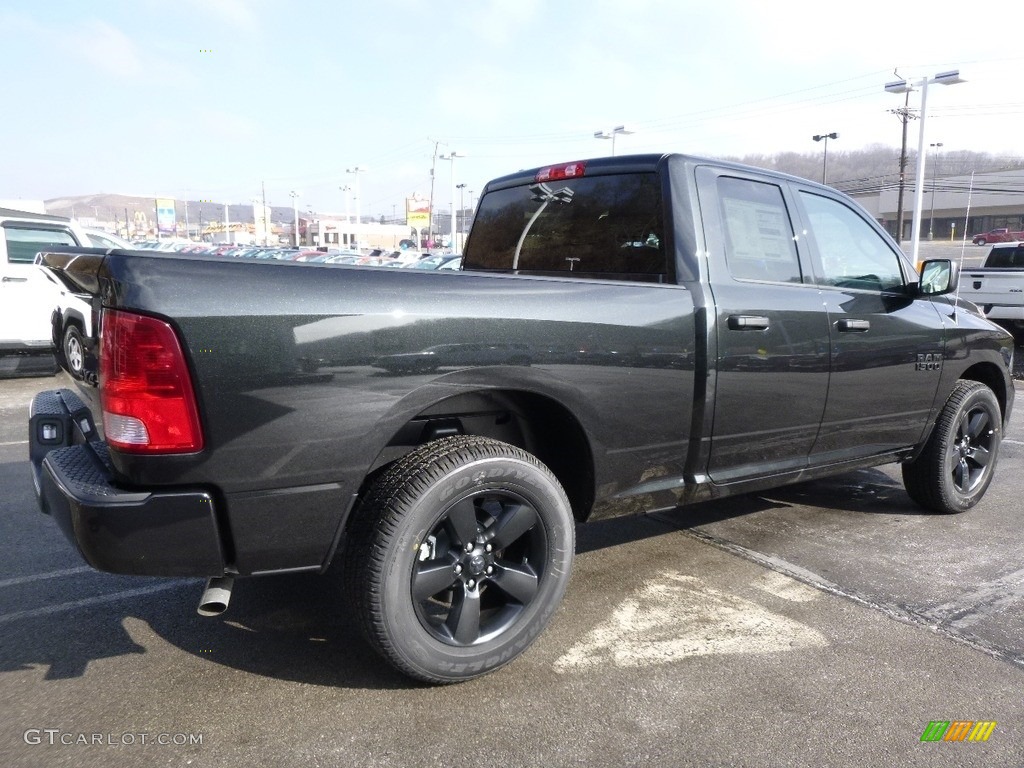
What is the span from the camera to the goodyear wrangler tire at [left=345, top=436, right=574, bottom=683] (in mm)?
2455

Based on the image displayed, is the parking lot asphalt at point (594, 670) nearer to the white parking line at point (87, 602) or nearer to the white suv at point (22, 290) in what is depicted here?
the white parking line at point (87, 602)

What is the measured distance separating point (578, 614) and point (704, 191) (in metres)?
1.85

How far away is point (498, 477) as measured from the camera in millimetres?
2619

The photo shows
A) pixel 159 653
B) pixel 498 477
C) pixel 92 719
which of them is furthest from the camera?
pixel 159 653

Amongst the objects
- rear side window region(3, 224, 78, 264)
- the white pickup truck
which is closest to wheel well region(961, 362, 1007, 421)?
the white pickup truck

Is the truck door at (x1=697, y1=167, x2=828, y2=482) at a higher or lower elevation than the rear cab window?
lower

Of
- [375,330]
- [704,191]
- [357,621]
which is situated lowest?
[357,621]

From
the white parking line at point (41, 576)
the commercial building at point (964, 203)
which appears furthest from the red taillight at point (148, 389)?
the commercial building at point (964, 203)

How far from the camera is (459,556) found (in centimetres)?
265

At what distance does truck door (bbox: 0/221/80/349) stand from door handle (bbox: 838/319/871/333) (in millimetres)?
8071

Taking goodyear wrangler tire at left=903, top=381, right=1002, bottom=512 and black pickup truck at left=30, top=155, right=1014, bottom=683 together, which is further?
goodyear wrangler tire at left=903, top=381, right=1002, bottom=512

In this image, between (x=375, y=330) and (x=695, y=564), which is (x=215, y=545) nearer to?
(x=375, y=330)

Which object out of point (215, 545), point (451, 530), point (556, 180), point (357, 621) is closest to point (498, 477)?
point (451, 530)

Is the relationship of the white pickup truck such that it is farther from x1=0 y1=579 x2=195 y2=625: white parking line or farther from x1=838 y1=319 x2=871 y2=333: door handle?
x1=0 y1=579 x2=195 y2=625: white parking line
